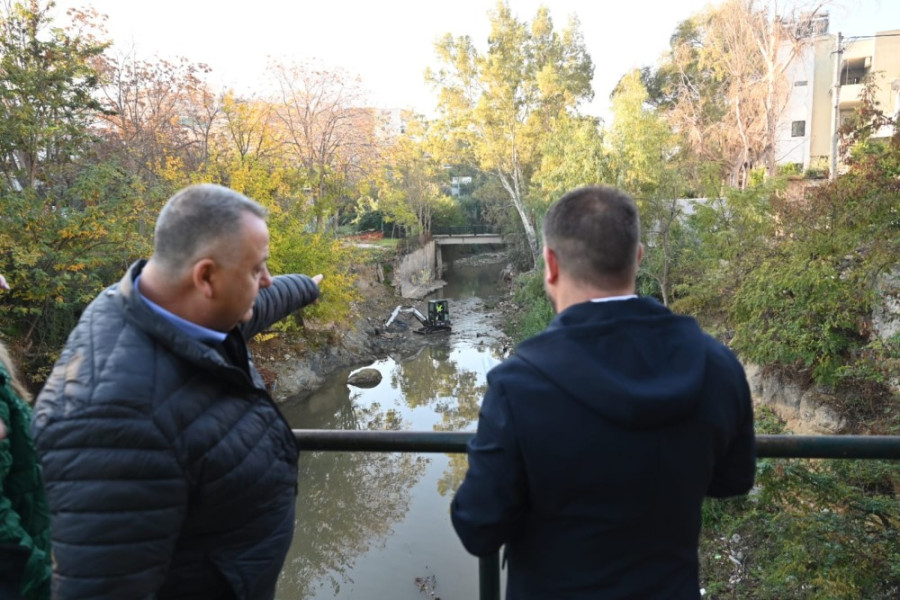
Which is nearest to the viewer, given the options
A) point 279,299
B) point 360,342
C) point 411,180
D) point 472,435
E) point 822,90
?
point 472,435

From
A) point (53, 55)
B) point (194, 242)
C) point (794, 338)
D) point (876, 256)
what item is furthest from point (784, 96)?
point (194, 242)

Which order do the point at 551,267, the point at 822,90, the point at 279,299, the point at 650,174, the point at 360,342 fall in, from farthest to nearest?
the point at 822,90 → the point at 360,342 → the point at 650,174 → the point at 279,299 → the point at 551,267

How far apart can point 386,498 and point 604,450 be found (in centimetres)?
1036

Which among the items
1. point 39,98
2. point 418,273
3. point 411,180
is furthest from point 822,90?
point 39,98

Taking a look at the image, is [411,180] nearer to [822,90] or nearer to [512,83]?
[512,83]

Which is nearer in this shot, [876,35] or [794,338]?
[794,338]

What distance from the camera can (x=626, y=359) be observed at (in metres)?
1.06

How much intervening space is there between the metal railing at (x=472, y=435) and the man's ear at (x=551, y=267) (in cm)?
42

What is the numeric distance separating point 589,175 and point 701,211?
15.9 ft

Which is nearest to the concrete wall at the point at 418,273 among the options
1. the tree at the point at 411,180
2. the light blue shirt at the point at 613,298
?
the tree at the point at 411,180

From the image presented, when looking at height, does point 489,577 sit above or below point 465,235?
above

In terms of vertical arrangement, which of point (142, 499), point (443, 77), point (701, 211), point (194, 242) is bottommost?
point (701, 211)

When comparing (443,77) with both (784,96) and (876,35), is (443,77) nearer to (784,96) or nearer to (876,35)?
(784,96)

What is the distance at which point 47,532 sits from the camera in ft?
4.39
